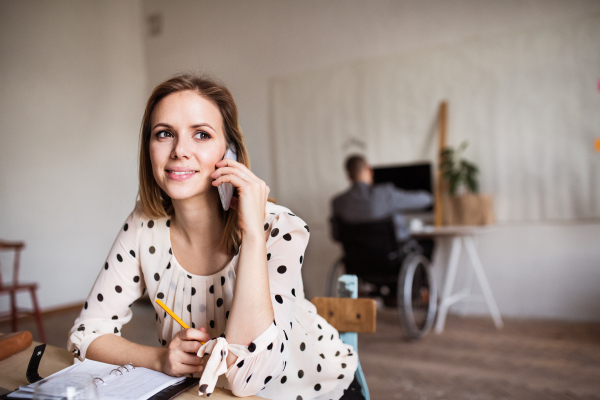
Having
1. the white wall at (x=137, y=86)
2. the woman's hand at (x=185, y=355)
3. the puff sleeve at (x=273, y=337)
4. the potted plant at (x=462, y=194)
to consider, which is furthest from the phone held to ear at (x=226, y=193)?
the white wall at (x=137, y=86)

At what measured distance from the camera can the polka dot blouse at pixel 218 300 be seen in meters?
0.96

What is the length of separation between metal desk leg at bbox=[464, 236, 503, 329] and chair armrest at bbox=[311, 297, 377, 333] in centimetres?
295

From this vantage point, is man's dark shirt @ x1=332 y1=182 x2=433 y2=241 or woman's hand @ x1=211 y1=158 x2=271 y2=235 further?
man's dark shirt @ x1=332 y1=182 x2=433 y2=241

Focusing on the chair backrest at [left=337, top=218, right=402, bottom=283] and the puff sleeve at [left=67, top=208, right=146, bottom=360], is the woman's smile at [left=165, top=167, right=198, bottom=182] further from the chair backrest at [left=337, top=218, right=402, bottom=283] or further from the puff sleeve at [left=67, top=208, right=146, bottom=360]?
the chair backrest at [left=337, top=218, right=402, bottom=283]

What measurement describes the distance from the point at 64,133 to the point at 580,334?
5456mm

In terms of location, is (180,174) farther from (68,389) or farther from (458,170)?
(458,170)

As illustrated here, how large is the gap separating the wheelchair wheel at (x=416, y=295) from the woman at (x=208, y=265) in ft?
6.96

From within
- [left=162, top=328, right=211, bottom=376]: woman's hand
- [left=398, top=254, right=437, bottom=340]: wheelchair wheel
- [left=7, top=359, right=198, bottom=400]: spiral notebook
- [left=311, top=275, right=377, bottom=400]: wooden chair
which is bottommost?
[left=398, top=254, right=437, bottom=340]: wheelchair wheel

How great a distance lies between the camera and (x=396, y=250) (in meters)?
3.22

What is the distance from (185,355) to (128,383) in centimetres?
10

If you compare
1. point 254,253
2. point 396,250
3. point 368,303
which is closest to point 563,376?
point 396,250

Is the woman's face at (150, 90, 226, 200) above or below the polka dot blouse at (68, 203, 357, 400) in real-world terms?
above

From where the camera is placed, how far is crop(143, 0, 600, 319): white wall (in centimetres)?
376

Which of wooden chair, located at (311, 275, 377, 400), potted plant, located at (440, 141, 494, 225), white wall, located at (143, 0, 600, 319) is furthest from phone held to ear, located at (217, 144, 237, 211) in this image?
potted plant, located at (440, 141, 494, 225)
